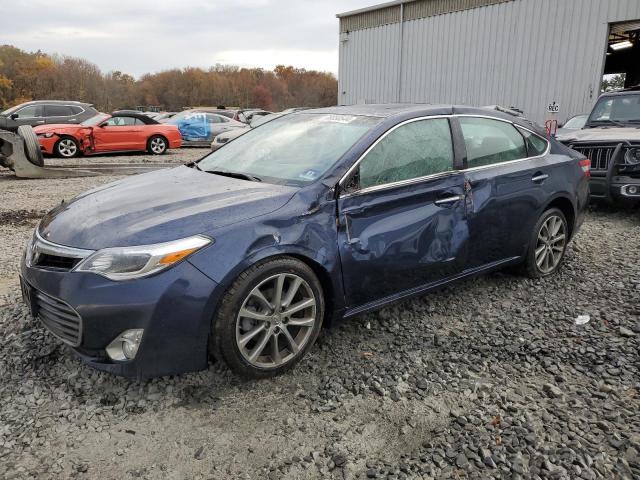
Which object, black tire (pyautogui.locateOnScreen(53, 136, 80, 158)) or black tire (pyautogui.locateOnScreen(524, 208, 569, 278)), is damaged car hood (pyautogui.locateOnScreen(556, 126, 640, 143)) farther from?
black tire (pyautogui.locateOnScreen(53, 136, 80, 158))

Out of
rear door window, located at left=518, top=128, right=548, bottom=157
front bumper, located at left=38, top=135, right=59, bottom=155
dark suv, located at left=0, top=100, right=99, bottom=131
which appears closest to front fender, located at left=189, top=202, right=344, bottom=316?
rear door window, located at left=518, top=128, right=548, bottom=157

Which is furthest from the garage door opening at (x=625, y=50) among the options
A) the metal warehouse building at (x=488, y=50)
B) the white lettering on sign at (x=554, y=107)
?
the white lettering on sign at (x=554, y=107)

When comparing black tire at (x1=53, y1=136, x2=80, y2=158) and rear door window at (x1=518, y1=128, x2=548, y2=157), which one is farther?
black tire at (x1=53, y1=136, x2=80, y2=158)

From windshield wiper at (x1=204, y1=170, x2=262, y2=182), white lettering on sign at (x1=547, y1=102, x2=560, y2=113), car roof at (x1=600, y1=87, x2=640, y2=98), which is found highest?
car roof at (x1=600, y1=87, x2=640, y2=98)

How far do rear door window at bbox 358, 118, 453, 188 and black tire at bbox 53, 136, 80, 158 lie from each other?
1264 cm

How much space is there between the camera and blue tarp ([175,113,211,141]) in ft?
61.1

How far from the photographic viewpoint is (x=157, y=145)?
601 inches

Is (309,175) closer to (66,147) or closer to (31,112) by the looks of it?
(66,147)

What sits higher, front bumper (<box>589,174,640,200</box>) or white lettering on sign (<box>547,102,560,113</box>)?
white lettering on sign (<box>547,102,560,113</box>)

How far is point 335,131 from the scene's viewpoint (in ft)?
11.5

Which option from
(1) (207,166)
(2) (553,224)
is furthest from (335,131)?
(2) (553,224)

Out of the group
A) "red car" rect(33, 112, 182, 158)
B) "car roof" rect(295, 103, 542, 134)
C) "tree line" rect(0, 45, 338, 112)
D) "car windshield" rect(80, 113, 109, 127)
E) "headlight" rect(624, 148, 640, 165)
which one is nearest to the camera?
"car roof" rect(295, 103, 542, 134)

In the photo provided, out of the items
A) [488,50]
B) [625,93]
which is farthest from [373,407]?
[488,50]

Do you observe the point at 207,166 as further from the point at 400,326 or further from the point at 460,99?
the point at 460,99
